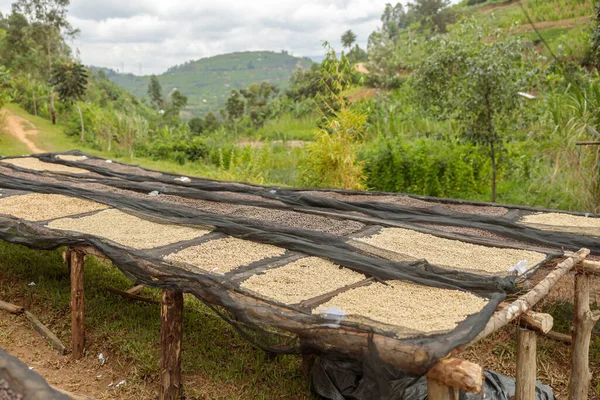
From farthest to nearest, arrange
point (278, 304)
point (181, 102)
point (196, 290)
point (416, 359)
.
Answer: point (181, 102) → point (196, 290) → point (278, 304) → point (416, 359)

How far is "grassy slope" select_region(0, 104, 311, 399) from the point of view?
11.0 ft

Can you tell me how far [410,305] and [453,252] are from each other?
0.93 metres

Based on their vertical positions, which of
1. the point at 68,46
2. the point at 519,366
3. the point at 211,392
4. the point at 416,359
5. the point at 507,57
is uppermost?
the point at 68,46

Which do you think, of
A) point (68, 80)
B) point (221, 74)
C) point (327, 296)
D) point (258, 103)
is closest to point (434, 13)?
point (258, 103)

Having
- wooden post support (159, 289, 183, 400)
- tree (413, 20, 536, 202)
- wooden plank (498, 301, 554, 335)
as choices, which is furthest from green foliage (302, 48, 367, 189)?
wooden plank (498, 301, 554, 335)

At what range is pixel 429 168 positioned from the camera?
758 centimetres

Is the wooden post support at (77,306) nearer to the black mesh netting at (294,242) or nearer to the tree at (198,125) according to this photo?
the black mesh netting at (294,242)

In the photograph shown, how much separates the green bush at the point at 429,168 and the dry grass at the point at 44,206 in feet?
14.2

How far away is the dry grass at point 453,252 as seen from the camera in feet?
9.46

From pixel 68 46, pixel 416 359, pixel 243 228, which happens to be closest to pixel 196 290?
pixel 243 228

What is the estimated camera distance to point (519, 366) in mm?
2607

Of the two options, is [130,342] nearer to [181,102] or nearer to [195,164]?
[195,164]

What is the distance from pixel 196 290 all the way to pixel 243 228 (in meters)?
0.86

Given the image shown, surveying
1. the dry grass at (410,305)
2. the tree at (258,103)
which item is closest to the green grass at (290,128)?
the tree at (258,103)
